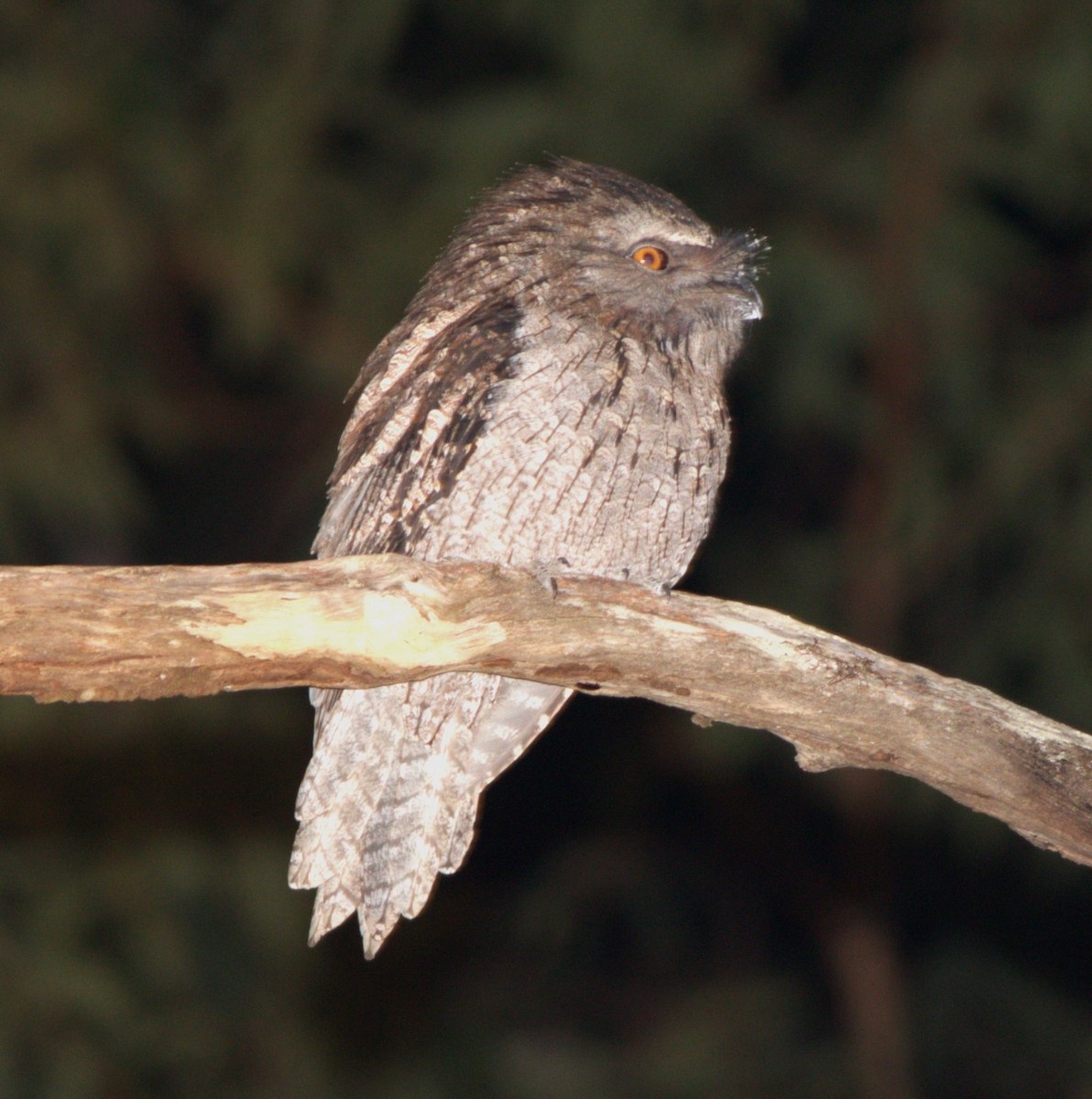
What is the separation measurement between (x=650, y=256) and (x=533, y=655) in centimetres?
128

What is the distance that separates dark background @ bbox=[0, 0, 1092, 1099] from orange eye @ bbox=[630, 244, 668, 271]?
3.46m

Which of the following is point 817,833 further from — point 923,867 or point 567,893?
point 567,893

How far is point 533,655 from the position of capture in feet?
9.24

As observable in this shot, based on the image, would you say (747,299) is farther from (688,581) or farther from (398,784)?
(688,581)

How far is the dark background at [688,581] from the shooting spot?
22.6 ft

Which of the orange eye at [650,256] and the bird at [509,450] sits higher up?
the orange eye at [650,256]

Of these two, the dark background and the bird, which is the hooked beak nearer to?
the bird

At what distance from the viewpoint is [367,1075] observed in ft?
24.6

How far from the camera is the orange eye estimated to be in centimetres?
357

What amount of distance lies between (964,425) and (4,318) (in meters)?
5.14

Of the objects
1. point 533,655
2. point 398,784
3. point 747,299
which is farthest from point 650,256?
point 398,784

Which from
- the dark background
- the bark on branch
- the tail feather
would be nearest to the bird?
the tail feather

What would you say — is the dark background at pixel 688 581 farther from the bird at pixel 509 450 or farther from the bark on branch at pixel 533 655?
the bark on branch at pixel 533 655

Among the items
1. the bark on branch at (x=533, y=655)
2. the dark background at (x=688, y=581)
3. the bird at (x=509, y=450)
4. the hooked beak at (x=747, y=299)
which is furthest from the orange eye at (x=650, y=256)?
the dark background at (x=688, y=581)
